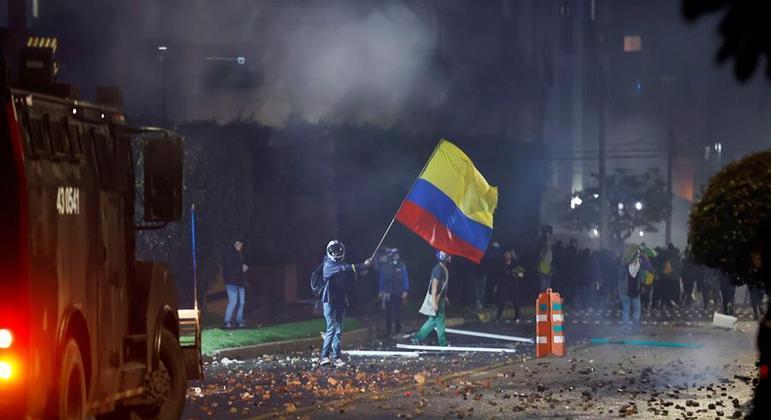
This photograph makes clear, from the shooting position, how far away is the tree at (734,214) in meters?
15.0

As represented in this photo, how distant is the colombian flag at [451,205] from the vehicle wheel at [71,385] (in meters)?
11.7

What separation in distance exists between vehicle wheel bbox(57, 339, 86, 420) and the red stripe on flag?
11.9 metres

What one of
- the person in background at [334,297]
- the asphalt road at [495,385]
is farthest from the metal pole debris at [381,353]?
the person in background at [334,297]

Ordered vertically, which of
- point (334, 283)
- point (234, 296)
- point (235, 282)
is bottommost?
point (234, 296)

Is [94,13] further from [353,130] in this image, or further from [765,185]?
[765,185]

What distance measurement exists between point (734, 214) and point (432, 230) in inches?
276

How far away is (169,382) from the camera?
38.1 ft

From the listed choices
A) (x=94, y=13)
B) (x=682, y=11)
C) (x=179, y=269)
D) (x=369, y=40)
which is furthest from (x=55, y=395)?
(x=369, y=40)

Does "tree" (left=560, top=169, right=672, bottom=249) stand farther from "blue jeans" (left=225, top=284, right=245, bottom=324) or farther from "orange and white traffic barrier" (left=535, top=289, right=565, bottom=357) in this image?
"orange and white traffic barrier" (left=535, top=289, right=565, bottom=357)

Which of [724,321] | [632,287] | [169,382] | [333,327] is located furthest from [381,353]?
[169,382]

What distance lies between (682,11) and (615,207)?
74999 mm

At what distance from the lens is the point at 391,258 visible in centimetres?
2627

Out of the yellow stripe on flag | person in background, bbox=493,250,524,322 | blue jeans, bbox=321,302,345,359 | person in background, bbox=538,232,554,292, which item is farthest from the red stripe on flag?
person in background, bbox=538,232,554,292

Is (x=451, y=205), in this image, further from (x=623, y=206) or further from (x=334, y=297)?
(x=623, y=206)
